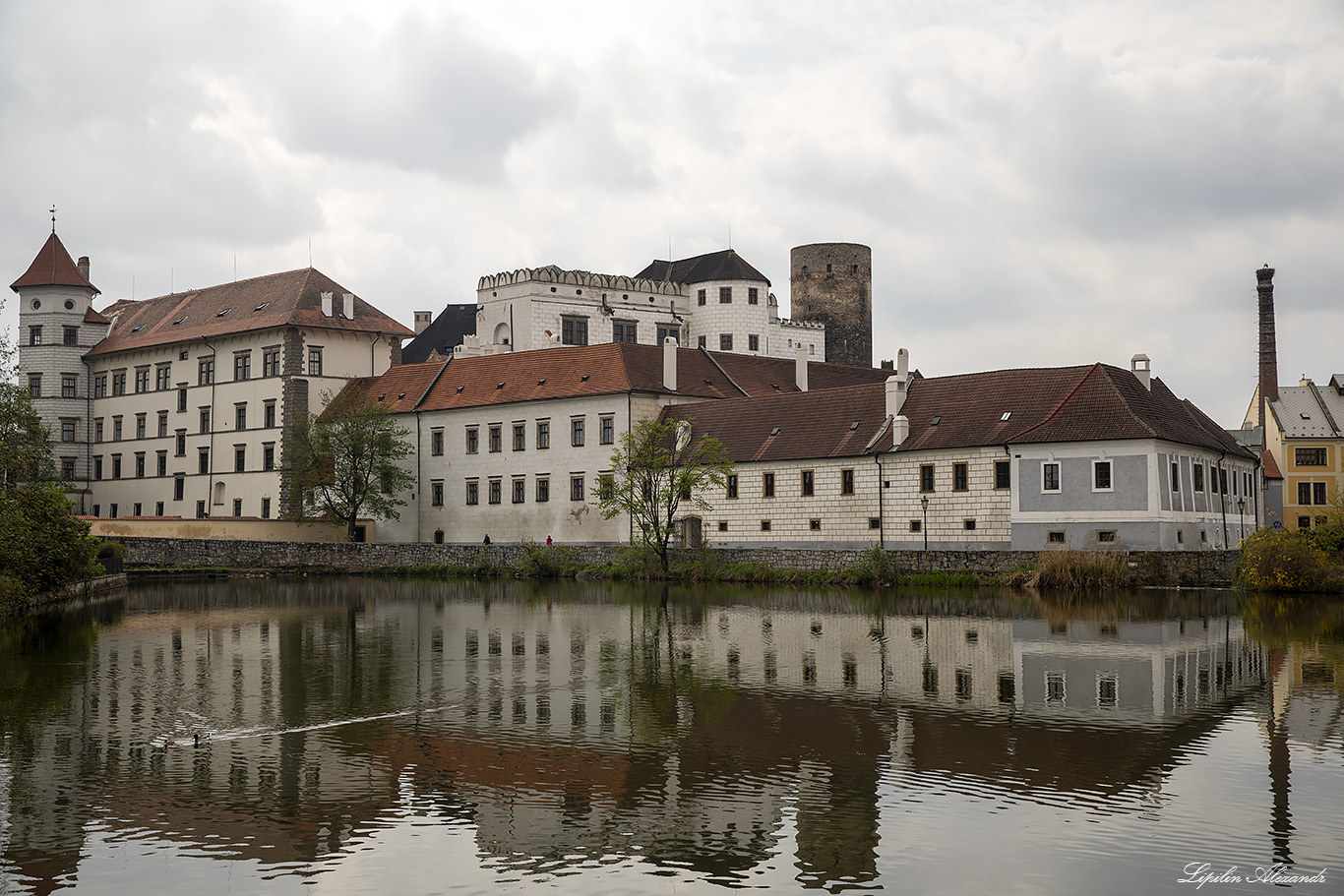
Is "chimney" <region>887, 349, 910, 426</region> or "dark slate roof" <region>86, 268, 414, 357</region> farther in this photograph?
"dark slate roof" <region>86, 268, 414, 357</region>

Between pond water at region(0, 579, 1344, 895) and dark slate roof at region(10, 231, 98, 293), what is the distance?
61226 mm

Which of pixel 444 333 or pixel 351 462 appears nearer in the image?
pixel 351 462

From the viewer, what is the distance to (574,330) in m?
81.3

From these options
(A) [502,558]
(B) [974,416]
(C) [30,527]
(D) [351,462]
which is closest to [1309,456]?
(B) [974,416]

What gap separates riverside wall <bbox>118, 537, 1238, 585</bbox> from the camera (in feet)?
135

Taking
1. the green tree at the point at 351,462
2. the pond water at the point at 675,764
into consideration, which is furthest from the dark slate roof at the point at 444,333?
the pond water at the point at 675,764

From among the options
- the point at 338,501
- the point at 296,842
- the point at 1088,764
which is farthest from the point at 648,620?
the point at 338,501

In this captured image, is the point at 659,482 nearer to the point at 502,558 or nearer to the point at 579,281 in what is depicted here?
the point at 502,558

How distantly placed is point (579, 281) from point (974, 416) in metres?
38.8

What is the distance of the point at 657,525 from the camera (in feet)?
164

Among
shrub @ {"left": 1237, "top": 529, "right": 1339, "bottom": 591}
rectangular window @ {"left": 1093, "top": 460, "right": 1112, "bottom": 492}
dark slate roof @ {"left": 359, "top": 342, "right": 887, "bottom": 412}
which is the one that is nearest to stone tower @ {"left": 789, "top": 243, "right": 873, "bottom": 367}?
dark slate roof @ {"left": 359, "top": 342, "right": 887, "bottom": 412}

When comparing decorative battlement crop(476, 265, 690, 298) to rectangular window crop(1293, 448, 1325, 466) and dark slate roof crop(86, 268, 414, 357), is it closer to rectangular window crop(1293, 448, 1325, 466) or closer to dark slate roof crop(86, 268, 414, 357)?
dark slate roof crop(86, 268, 414, 357)

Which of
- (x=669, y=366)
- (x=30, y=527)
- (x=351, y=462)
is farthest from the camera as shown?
(x=351, y=462)

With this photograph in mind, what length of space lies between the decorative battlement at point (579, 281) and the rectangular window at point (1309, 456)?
36646 mm
